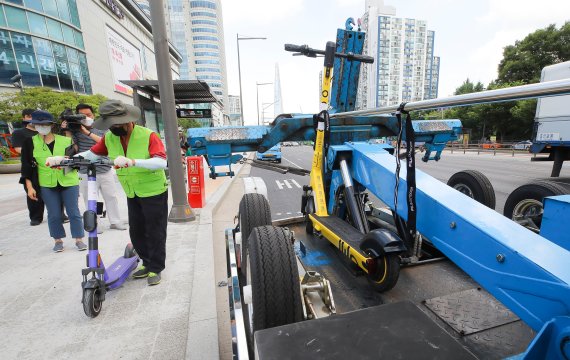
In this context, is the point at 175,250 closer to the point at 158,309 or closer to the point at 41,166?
the point at 158,309

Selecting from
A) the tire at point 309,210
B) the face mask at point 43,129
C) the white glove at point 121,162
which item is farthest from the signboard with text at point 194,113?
the white glove at point 121,162

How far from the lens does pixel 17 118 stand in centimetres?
1647

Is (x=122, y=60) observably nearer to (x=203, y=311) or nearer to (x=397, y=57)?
(x=203, y=311)

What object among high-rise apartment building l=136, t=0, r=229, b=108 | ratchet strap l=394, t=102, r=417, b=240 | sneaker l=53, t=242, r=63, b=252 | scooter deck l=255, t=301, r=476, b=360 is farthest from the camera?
high-rise apartment building l=136, t=0, r=229, b=108

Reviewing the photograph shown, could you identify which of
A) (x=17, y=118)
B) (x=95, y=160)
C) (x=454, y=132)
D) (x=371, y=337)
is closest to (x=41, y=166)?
(x=95, y=160)

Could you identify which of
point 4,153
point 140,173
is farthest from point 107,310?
point 4,153

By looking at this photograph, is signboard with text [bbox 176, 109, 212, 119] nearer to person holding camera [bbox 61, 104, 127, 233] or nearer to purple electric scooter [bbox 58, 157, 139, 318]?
person holding camera [bbox 61, 104, 127, 233]

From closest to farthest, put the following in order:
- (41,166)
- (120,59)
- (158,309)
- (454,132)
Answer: (158,309)
(454,132)
(41,166)
(120,59)

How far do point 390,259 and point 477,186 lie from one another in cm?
184

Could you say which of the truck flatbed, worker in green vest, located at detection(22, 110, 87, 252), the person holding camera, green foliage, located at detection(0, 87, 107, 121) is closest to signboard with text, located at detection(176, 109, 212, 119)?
the person holding camera

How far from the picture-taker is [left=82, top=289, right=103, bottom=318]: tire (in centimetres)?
248

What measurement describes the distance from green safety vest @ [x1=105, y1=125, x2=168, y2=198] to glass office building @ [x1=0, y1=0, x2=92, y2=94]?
28.1 m

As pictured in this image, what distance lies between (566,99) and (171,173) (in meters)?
10.2

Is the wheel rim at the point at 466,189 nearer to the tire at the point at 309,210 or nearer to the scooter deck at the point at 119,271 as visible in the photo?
the tire at the point at 309,210
